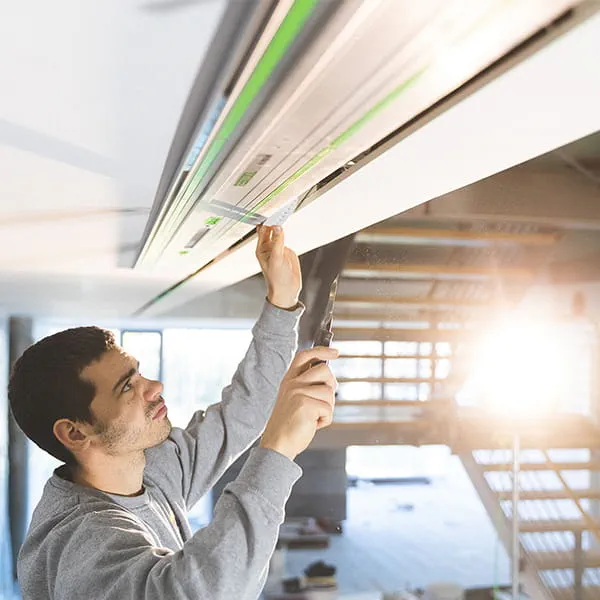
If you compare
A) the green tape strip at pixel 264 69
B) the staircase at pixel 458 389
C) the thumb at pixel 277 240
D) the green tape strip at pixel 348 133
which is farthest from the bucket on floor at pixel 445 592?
the green tape strip at pixel 264 69

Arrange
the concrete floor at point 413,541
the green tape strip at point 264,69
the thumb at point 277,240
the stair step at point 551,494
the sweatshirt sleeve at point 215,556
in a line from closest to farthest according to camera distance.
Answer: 1. the green tape strip at point 264,69
2. the sweatshirt sleeve at point 215,556
3. the thumb at point 277,240
4. the stair step at point 551,494
5. the concrete floor at point 413,541

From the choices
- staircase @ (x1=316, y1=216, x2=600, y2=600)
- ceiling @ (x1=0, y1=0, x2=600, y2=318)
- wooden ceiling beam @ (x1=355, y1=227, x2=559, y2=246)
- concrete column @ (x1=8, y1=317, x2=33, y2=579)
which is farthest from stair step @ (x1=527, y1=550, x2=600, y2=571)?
concrete column @ (x1=8, y1=317, x2=33, y2=579)

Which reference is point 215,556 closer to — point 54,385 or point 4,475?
point 54,385

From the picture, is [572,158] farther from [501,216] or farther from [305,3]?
[305,3]

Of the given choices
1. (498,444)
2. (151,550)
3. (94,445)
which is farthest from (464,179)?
(498,444)

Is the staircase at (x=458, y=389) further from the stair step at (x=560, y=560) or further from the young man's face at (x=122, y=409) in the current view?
the young man's face at (x=122, y=409)

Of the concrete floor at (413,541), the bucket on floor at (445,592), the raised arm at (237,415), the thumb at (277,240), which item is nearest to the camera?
the thumb at (277,240)

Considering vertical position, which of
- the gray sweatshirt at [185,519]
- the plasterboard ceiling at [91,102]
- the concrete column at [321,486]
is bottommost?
the concrete column at [321,486]

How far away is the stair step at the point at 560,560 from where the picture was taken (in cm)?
177

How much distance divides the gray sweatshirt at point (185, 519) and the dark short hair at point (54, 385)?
0.11m

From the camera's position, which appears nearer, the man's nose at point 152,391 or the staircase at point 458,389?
the man's nose at point 152,391

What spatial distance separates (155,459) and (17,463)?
7.55ft

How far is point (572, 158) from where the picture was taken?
5.02 feet

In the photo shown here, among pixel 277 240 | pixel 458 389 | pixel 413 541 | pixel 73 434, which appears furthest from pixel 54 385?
pixel 413 541
